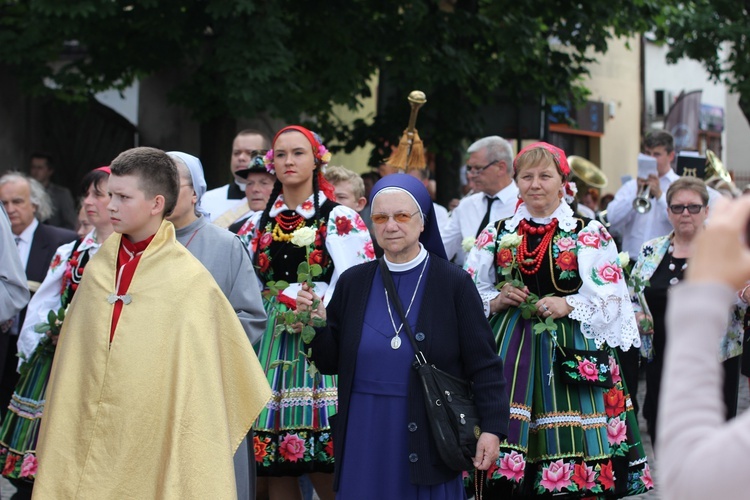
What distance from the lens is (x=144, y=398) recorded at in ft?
15.0

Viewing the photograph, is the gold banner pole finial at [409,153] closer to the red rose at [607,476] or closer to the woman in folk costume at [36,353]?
the woman in folk costume at [36,353]

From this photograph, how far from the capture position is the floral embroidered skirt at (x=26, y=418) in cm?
655

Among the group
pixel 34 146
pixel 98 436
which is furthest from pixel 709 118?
pixel 98 436

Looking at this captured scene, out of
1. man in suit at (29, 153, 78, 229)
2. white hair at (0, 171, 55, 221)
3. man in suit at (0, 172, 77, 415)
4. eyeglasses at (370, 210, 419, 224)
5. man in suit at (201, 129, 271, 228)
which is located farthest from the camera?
man in suit at (29, 153, 78, 229)

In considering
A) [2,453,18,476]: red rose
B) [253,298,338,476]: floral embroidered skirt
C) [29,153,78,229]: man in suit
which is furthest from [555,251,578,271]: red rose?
[29,153,78,229]: man in suit

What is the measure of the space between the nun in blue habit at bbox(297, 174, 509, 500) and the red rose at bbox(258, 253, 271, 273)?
4.65ft

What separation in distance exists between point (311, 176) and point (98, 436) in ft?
8.17

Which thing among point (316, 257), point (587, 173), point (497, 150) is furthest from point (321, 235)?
point (587, 173)

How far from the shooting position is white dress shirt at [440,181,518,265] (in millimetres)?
8820

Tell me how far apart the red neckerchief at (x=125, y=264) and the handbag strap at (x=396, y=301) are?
956mm

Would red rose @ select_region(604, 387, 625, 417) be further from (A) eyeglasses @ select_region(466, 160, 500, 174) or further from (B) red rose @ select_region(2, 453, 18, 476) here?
(B) red rose @ select_region(2, 453, 18, 476)

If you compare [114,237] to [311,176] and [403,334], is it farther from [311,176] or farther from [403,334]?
[311,176]

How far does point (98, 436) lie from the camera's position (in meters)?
4.55

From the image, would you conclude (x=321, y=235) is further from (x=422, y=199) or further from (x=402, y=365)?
(x=402, y=365)
